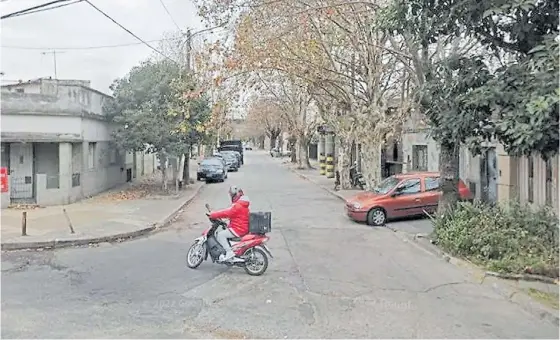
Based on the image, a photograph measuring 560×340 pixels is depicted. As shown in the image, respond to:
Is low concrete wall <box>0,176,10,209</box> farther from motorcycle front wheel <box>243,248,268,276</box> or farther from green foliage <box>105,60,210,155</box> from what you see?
motorcycle front wheel <box>243,248,268,276</box>

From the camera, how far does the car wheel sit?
17.2 meters

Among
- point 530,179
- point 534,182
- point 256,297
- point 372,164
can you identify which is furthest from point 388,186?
point 256,297

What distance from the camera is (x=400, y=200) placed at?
57.5 ft

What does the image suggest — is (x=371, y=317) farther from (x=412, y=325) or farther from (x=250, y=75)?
(x=250, y=75)

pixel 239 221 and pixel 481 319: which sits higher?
pixel 239 221

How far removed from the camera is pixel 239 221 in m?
10.1

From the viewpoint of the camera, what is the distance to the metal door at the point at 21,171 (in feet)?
66.4

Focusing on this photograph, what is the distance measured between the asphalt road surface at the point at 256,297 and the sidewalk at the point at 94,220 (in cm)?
79

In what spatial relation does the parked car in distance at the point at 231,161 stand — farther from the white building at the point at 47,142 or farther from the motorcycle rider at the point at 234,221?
the motorcycle rider at the point at 234,221

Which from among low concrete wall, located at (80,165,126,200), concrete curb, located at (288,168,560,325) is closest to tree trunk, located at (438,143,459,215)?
concrete curb, located at (288,168,560,325)

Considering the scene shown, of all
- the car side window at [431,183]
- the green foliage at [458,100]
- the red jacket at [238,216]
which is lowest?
the red jacket at [238,216]

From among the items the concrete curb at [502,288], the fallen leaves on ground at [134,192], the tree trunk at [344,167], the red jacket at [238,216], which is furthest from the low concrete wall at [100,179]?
the concrete curb at [502,288]

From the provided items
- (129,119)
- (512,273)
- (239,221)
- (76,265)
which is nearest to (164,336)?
(239,221)

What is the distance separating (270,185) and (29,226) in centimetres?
1963
